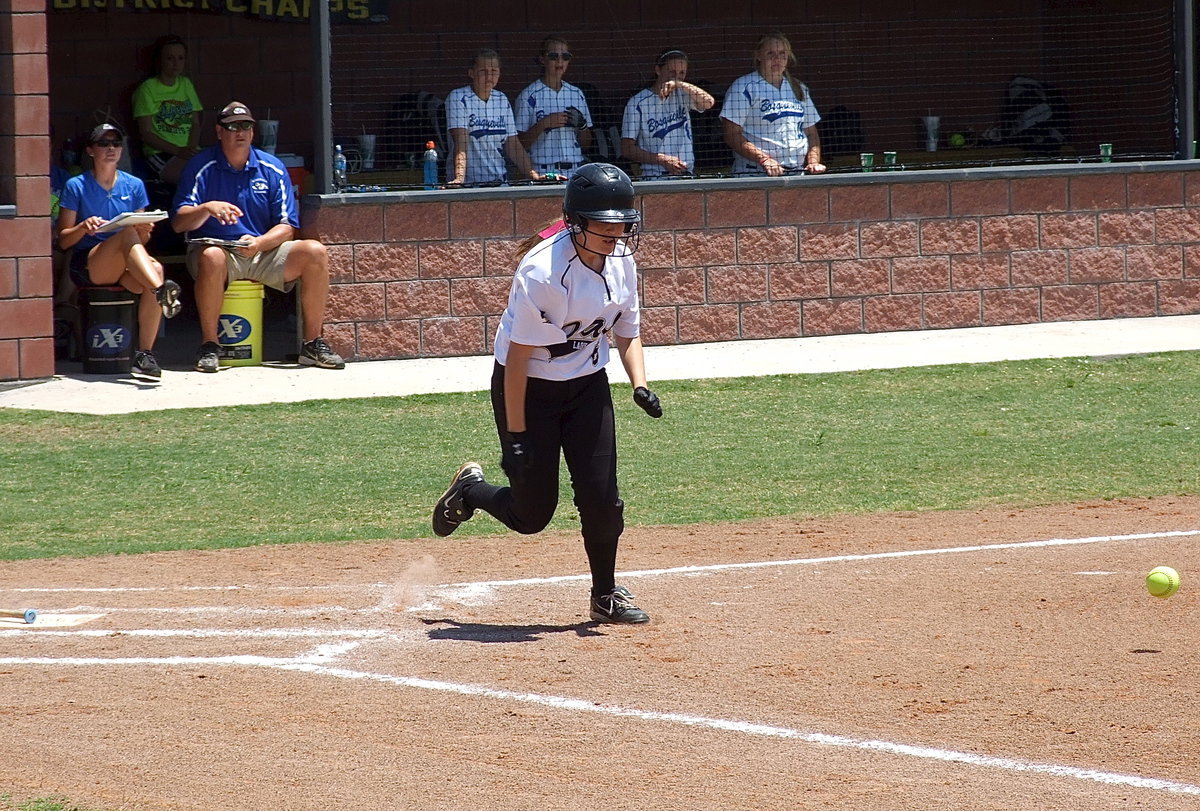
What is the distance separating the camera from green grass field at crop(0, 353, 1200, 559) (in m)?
8.25

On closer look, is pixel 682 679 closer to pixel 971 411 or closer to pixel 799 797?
pixel 799 797

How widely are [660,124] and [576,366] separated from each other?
716cm

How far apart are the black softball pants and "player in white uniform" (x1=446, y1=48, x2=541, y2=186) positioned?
656 centimetres

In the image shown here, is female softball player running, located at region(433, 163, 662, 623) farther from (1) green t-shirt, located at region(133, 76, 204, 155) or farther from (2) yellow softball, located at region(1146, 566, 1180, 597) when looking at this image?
(1) green t-shirt, located at region(133, 76, 204, 155)

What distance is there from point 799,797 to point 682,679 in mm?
1175

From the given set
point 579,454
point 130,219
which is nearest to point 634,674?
point 579,454

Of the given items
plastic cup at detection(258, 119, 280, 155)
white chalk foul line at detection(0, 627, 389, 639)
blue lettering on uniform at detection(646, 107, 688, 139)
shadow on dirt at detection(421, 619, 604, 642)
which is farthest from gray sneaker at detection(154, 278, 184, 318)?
shadow on dirt at detection(421, 619, 604, 642)

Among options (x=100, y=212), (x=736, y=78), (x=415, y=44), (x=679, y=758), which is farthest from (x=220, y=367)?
(x=679, y=758)

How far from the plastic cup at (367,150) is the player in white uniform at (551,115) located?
3.81 feet

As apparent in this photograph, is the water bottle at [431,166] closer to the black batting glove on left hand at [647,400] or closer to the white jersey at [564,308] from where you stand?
the white jersey at [564,308]

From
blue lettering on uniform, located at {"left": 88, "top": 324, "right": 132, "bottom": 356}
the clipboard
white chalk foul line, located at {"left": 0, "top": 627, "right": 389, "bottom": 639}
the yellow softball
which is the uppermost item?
the clipboard

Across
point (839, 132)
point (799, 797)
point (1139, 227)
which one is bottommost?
point (799, 797)

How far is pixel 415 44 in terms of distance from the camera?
14.0 m

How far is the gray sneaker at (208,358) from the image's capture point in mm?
11617
